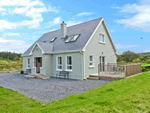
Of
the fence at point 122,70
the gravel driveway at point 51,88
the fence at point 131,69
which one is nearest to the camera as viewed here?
the gravel driveway at point 51,88

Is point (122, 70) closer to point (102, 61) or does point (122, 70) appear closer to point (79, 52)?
point (102, 61)

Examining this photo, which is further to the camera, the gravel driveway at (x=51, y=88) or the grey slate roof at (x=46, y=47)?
the grey slate roof at (x=46, y=47)

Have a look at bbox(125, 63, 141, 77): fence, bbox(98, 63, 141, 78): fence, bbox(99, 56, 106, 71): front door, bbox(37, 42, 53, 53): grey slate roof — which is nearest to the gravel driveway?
bbox(98, 63, 141, 78): fence

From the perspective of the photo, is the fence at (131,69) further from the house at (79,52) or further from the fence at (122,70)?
the house at (79,52)

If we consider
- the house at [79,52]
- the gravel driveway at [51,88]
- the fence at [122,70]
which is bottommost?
the gravel driveway at [51,88]

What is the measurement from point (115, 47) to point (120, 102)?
1563cm

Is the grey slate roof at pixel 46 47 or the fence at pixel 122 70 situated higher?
the grey slate roof at pixel 46 47

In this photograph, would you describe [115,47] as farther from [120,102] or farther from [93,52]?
[120,102]

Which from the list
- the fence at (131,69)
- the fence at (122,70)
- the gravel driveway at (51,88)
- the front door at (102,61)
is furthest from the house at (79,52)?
the fence at (131,69)

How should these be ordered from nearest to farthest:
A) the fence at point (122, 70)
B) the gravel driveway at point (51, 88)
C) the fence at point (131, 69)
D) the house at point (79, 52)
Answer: the gravel driveway at point (51, 88) < the fence at point (122, 70) < the fence at point (131, 69) < the house at point (79, 52)

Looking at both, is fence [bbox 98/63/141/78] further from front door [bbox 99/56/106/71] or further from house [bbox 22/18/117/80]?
house [bbox 22/18/117/80]

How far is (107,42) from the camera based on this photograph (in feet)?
59.0

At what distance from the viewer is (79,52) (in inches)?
538

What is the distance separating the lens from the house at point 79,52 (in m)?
13.9
